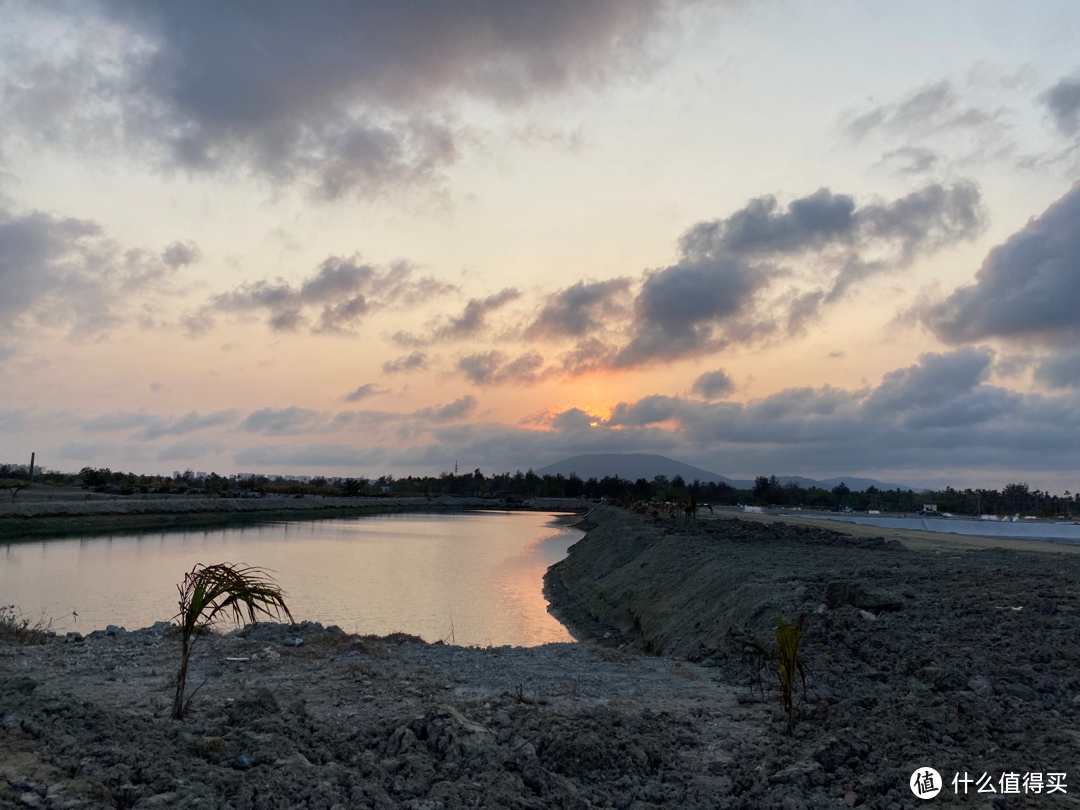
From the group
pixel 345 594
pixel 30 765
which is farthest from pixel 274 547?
pixel 30 765

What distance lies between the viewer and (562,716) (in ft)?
24.3

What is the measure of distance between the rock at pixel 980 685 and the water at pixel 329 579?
448 inches

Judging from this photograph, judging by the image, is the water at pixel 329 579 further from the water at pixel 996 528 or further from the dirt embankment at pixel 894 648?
the water at pixel 996 528

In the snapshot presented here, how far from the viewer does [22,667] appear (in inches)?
382

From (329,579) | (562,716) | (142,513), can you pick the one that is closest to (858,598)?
(562,716)

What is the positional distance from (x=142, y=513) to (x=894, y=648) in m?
63.2

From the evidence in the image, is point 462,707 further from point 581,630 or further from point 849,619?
point 581,630

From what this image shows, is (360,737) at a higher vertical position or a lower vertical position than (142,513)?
higher

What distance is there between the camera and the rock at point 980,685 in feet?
24.5

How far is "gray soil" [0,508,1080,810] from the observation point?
5.49 metres

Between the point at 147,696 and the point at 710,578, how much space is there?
1400 centimetres

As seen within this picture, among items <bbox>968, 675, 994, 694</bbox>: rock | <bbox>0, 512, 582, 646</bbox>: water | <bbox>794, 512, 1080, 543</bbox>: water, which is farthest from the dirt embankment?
<bbox>794, 512, 1080, 543</bbox>: water

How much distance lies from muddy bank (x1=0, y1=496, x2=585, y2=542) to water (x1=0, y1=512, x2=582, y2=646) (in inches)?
227

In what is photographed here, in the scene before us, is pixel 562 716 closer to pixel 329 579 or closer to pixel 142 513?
pixel 329 579
